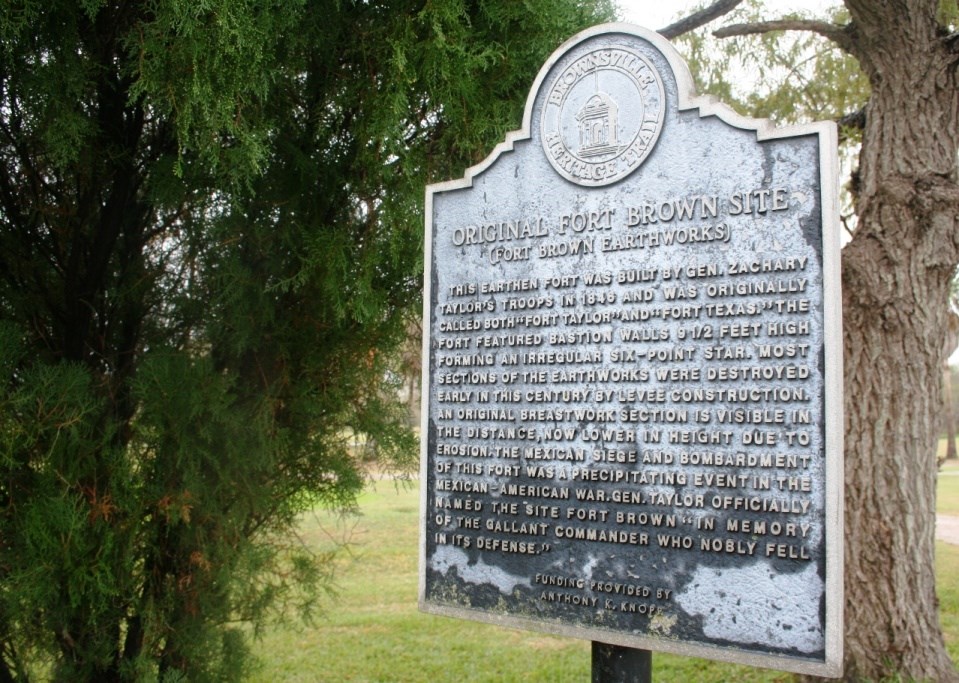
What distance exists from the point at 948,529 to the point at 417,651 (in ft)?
39.5

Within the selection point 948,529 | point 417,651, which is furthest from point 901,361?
point 948,529

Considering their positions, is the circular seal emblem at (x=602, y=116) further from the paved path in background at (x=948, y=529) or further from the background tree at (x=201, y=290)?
the paved path in background at (x=948, y=529)

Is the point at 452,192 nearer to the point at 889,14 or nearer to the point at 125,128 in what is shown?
the point at 125,128

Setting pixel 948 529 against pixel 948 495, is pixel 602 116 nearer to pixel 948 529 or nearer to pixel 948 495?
pixel 948 529

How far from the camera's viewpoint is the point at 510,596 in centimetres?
339

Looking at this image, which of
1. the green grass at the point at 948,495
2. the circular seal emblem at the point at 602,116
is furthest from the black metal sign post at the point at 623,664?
the green grass at the point at 948,495

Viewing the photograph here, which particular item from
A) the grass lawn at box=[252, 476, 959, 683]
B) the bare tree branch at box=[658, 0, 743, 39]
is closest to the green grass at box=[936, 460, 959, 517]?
the grass lawn at box=[252, 476, 959, 683]

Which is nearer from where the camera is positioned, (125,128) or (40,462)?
(40,462)

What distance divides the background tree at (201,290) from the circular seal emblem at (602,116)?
1.07 metres

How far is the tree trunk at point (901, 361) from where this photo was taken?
227 inches

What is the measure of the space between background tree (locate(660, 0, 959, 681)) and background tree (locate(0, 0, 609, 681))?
2.42m

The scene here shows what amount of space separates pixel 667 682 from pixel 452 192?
4.40 meters

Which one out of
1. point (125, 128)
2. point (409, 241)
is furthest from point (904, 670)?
point (125, 128)

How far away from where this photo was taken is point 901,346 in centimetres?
587
